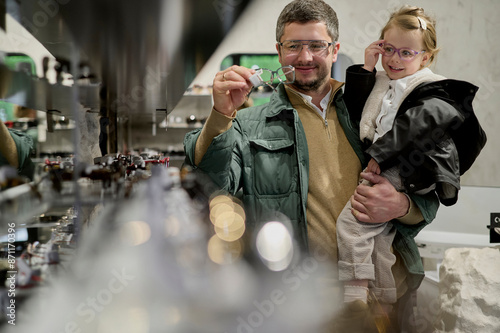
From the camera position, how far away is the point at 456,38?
7.98 feet

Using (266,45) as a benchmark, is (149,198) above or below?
below

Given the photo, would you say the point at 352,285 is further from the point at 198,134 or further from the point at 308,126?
the point at 198,134

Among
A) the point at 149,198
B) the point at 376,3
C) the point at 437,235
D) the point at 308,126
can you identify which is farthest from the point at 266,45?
the point at 437,235

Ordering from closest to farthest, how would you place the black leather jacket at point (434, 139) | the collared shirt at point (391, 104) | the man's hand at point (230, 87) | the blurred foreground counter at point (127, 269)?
the blurred foreground counter at point (127, 269) → the man's hand at point (230, 87) → the black leather jacket at point (434, 139) → the collared shirt at point (391, 104)

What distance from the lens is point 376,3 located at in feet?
7.11

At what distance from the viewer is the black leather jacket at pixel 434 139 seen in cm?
116

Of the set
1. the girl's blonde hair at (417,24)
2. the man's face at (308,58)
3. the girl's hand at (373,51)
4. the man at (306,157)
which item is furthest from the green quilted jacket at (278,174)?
the girl's blonde hair at (417,24)

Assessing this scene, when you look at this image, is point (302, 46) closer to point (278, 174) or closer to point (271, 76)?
point (271, 76)

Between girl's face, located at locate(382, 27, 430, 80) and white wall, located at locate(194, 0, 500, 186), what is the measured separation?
0.52m

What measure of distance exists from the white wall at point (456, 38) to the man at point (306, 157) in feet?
1.21

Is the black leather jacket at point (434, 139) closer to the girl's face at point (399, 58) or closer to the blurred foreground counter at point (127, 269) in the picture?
the girl's face at point (399, 58)

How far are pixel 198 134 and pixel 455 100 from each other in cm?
79

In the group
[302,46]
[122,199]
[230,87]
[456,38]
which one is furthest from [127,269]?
[456,38]

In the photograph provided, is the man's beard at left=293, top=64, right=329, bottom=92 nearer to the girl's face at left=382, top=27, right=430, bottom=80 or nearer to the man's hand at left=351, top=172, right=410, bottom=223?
the girl's face at left=382, top=27, right=430, bottom=80
